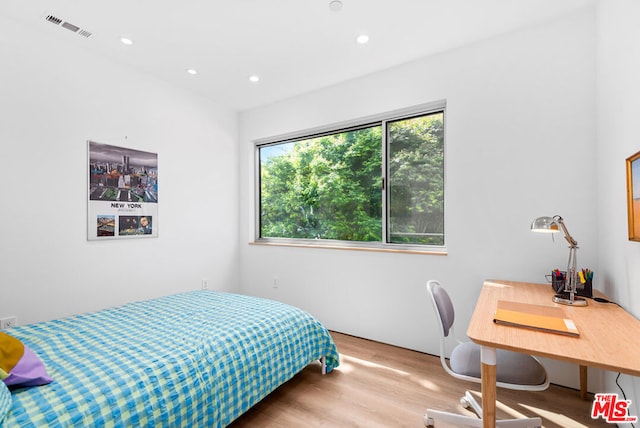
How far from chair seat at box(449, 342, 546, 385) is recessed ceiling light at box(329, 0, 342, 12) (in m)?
2.33

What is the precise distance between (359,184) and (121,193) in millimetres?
2352

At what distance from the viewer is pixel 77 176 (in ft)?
8.38

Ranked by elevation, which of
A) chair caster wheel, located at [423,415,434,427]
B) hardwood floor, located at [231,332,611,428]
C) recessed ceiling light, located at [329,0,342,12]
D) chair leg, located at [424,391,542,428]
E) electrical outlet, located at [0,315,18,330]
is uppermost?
recessed ceiling light, located at [329,0,342,12]

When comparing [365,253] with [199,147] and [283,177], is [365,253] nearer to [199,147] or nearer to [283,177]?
[283,177]

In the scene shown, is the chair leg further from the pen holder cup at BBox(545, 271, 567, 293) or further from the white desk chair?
the pen holder cup at BBox(545, 271, 567, 293)

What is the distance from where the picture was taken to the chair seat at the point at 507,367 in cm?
144

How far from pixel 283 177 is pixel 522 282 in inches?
108

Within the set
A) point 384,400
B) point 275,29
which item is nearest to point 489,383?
point 384,400

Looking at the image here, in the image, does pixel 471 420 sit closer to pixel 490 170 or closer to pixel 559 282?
pixel 559 282

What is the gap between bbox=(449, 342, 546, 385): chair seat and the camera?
1.44m

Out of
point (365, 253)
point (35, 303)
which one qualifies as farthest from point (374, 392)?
point (35, 303)


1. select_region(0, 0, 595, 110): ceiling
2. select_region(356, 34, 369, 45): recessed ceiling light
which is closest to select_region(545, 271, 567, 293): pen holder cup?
select_region(0, 0, 595, 110): ceiling

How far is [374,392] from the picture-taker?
209 centimetres

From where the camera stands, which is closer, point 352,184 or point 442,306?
point 442,306
